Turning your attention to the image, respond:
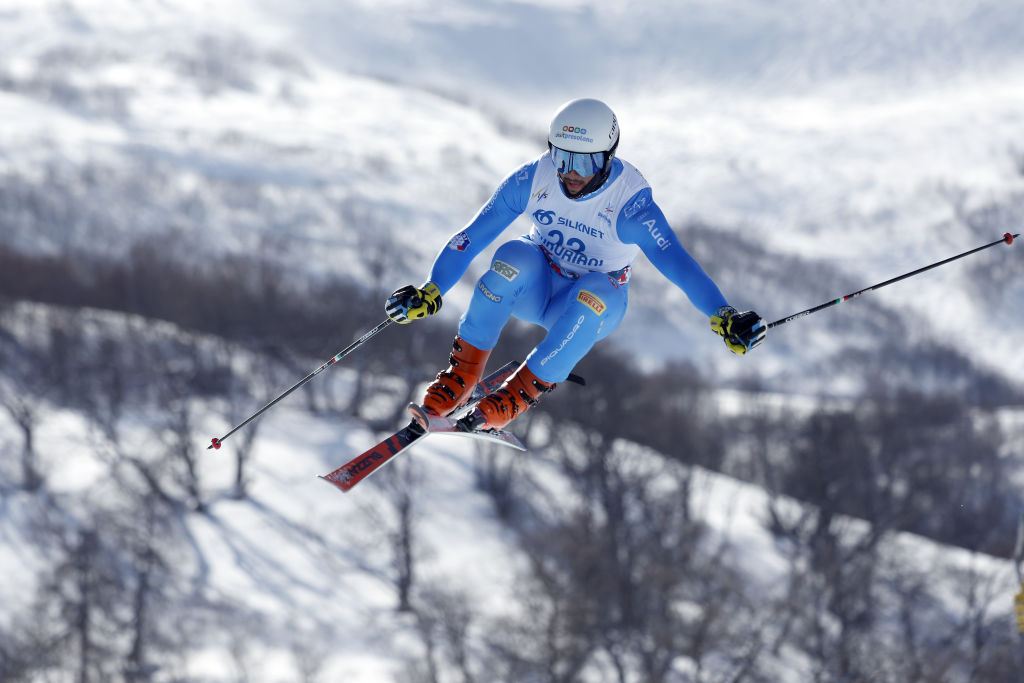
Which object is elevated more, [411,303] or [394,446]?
[411,303]

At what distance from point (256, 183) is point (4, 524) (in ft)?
372

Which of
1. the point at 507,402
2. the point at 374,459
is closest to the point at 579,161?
the point at 507,402

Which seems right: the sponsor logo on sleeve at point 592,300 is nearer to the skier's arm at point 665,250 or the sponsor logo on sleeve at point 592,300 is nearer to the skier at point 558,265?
the skier at point 558,265

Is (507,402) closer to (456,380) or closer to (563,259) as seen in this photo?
(456,380)

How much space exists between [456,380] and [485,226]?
1.37 metres

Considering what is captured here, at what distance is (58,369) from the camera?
62.6 m

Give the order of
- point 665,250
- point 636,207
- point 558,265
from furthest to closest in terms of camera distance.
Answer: point 558,265, point 636,207, point 665,250

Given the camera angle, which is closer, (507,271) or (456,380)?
(507,271)

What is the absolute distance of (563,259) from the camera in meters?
8.45

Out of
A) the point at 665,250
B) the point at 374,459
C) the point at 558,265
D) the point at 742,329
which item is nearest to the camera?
the point at 742,329

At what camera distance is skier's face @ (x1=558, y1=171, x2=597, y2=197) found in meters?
7.73

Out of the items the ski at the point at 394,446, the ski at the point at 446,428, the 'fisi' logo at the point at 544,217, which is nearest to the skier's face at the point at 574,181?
the 'fisi' logo at the point at 544,217

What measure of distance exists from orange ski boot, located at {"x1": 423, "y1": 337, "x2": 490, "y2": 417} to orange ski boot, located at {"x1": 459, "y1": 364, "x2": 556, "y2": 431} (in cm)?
28

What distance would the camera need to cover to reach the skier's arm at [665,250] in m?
7.68
